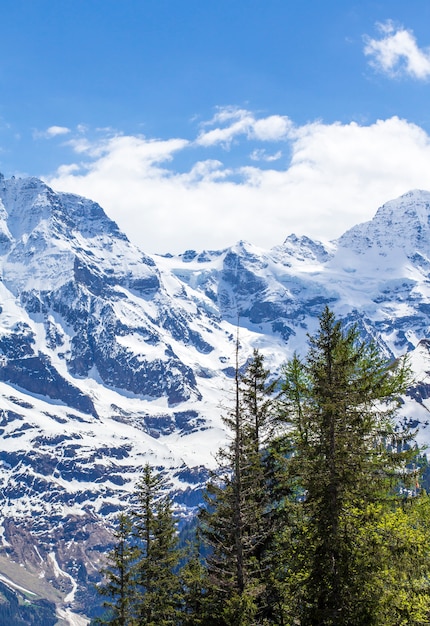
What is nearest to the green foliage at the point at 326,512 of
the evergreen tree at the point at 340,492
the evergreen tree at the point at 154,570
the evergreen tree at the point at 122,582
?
the evergreen tree at the point at 340,492

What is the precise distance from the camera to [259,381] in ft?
122

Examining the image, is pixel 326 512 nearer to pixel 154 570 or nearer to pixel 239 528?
pixel 239 528

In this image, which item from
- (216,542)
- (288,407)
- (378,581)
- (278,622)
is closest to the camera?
(378,581)

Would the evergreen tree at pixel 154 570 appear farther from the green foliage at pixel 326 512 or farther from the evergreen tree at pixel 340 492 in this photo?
the evergreen tree at pixel 340 492

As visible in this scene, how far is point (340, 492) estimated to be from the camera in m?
24.0

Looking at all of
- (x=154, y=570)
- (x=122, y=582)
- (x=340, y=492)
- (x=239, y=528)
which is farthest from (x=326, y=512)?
(x=154, y=570)

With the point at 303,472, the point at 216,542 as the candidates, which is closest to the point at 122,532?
the point at 216,542

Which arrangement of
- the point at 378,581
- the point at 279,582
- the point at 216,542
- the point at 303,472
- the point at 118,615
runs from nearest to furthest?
the point at 378,581 < the point at 303,472 < the point at 279,582 < the point at 216,542 < the point at 118,615

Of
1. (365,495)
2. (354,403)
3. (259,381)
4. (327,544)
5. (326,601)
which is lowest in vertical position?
(326,601)

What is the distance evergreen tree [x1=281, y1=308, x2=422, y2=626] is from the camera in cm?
2309

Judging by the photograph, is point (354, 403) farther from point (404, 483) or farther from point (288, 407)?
point (288, 407)

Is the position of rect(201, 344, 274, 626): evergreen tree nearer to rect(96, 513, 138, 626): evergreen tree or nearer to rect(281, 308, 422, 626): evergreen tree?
rect(281, 308, 422, 626): evergreen tree

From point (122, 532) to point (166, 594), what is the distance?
471 centimetres

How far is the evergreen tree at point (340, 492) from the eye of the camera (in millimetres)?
23094
